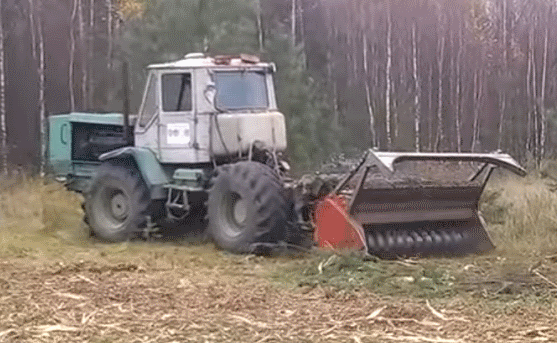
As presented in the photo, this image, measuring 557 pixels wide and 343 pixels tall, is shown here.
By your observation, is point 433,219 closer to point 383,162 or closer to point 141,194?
point 383,162

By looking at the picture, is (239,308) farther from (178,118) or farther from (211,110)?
(178,118)

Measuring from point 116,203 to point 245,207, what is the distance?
2358 mm

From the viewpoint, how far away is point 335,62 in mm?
29578

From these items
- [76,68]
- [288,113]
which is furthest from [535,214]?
[76,68]

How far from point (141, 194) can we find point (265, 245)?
2.11 meters

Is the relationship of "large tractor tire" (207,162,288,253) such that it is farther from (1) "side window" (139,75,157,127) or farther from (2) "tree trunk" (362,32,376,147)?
(2) "tree trunk" (362,32,376,147)

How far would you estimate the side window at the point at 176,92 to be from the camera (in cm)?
1160

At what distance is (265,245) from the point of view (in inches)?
407

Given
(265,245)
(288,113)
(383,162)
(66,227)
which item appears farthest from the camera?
(288,113)

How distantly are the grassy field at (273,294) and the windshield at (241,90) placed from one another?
1.63 m

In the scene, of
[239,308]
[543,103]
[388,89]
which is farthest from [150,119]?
[543,103]

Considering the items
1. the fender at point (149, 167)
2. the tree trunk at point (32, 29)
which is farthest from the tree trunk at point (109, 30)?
the fender at point (149, 167)

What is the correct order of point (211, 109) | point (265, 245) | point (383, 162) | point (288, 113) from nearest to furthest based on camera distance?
1. point (383, 162)
2. point (265, 245)
3. point (211, 109)
4. point (288, 113)

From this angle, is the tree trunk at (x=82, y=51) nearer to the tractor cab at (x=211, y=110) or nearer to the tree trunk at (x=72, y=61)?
the tree trunk at (x=72, y=61)
